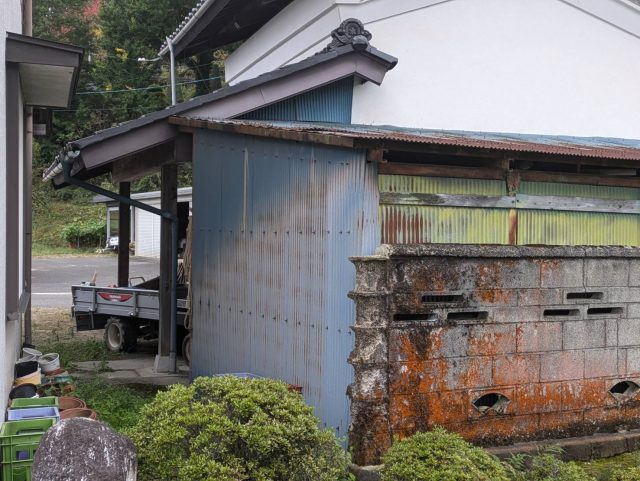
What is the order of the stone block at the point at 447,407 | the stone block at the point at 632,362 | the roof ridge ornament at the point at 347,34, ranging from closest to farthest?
the stone block at the point at 447,407 → the stone block at the point at 632,362 → the roof ridge ornament at the point at 347,34

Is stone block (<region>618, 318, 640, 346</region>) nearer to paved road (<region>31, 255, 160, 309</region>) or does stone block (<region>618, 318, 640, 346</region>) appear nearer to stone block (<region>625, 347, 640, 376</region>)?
stone block (<region>625, 347, 640, 376</region>)

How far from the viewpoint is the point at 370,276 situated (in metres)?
7.30

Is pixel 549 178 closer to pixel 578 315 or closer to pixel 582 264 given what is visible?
pixel 582 264

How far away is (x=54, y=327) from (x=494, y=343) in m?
12.3

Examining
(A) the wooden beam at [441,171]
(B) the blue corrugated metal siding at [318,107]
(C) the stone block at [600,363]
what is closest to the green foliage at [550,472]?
(C) the stone block at [600,363]

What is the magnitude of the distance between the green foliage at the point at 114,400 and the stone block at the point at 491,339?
3766 millimetres

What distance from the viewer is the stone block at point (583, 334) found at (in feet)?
27.3

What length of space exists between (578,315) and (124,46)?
39778 mm

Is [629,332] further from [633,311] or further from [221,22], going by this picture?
[221,22]

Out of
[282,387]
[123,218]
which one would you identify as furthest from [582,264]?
[123,218]

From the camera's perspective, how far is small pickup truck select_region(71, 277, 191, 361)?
13.9 meters

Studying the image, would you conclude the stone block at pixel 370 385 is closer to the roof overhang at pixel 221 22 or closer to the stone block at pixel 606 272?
the stone block at pixel 606 272

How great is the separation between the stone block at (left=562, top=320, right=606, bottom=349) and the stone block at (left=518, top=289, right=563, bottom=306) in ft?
1.01

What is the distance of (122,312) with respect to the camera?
14.3 meters
